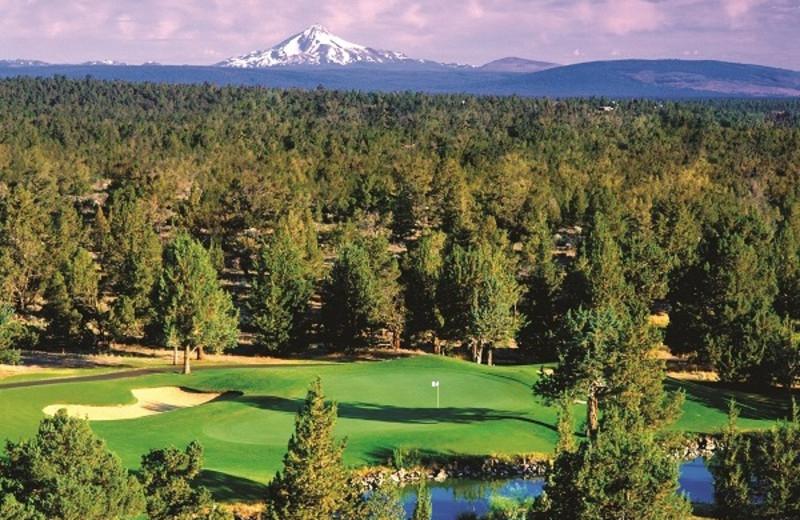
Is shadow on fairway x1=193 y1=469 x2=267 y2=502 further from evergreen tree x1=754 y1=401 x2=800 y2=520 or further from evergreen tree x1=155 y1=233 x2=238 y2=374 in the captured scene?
evergreen tree x1=155 y1=233 x2=238 y2=374

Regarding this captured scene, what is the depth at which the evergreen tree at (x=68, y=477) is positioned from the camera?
3169 cm

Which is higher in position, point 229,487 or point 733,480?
point 733,480

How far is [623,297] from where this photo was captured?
81000mm

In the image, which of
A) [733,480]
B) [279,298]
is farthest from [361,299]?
[733,480]

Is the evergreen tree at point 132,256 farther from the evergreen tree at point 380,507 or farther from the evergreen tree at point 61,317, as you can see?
the evergreen tree at point 380,507

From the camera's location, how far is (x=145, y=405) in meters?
63.5

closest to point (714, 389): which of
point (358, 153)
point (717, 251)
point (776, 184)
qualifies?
point (717, 251)

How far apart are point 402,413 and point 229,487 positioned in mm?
16726

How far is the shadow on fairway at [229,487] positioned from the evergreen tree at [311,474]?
10.8 m

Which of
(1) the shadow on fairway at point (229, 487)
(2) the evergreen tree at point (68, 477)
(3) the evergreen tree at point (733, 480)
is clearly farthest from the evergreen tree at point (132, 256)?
(3) the evergreen tree at point (733, 480)


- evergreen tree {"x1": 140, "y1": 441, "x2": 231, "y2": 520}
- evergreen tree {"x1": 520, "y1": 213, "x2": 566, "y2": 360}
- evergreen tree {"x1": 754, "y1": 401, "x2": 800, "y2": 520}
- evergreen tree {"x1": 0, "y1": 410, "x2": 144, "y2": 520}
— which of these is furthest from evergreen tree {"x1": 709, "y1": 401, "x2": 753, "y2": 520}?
evergreen tree {"x1": 520, "y1": 213, "x2": 566, "y2": 360}

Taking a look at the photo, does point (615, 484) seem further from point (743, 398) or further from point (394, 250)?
point (394, 250)

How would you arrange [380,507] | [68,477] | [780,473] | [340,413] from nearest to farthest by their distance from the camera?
[68,477]
[380,507]
[780,473]
[340,413]

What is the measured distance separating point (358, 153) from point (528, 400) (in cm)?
11624
